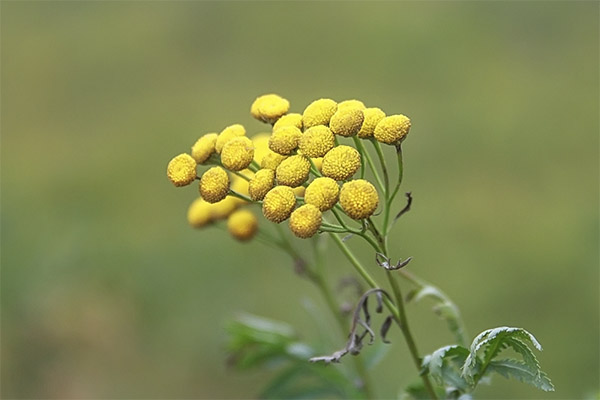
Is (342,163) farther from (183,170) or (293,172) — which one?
(183,170)

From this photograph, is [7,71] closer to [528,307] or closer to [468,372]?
[528,307]

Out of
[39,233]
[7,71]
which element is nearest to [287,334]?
[39,233]

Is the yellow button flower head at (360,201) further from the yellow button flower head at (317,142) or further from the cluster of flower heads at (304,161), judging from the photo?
the yellow button flower head at (317,142)

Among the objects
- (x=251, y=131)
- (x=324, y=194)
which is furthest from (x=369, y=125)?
(x=251, y=131)

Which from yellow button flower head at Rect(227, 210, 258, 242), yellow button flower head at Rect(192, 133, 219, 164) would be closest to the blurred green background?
yellow button flower head at Rect(227, 210, 258, 242)

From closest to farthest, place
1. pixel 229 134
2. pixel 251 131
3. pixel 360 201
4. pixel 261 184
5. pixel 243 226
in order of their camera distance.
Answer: pixel 360 201
pixel 261 184
pixel 229 134
pixel 243 226
pixel 251 131

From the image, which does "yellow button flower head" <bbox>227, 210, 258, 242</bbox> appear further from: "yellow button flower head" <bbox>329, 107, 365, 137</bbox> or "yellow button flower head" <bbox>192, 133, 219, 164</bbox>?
"yellow button flower head" <bbox>329, 107, 365, 137</bbox>

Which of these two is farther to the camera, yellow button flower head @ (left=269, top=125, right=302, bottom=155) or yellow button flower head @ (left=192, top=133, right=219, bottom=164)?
yellow button flower head @ (left=192, top=133, right=219, bottom=164)

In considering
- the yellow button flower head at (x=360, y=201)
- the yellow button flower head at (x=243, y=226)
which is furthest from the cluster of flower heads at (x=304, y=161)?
the yellow button flower head at (x=243, y=226)
